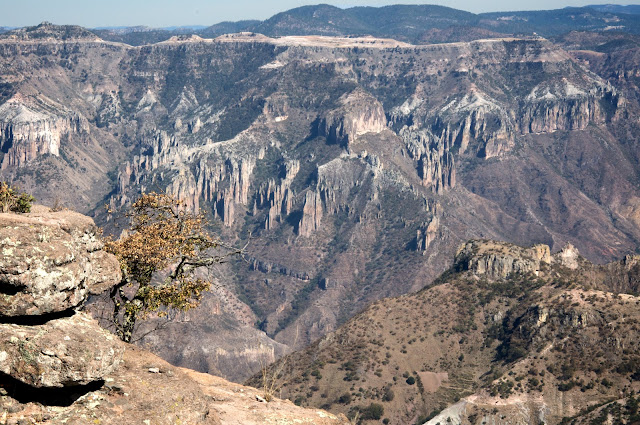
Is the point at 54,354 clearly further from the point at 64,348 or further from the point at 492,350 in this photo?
the point at 492,350

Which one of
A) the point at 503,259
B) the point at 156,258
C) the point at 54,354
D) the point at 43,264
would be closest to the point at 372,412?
the point at 503,259

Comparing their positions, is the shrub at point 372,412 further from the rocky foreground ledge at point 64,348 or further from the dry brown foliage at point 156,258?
the rocky foreground ledge at point 64,348

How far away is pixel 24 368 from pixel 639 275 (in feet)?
459

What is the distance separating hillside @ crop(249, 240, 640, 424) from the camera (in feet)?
333

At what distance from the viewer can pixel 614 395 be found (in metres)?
97.1

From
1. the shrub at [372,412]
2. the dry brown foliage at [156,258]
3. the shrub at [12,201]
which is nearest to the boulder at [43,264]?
the dry brown foliage at [156,258]

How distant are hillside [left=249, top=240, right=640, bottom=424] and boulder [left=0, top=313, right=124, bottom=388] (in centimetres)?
7140

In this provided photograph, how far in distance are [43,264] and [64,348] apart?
356 cm

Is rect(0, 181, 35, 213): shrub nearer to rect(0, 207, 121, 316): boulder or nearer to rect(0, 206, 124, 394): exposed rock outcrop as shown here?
rect(0, 207, 121, 316): boulder

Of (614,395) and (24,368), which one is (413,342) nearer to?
(614,395)

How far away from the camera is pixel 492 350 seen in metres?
129

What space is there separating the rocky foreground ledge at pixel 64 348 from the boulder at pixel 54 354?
38mm

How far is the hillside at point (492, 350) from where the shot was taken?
102 meters

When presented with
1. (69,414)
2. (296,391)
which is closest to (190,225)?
(69,414)
